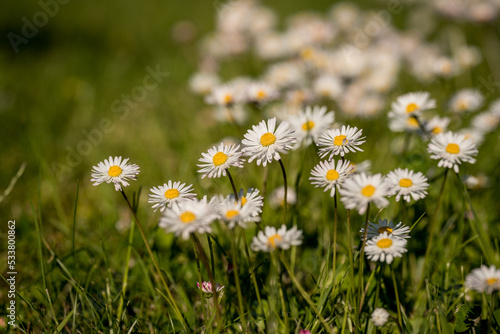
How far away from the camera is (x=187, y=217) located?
1022 mm

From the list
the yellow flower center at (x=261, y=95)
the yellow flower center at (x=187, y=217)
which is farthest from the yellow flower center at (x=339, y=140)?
the yellow flower center at (x=261, y=95)

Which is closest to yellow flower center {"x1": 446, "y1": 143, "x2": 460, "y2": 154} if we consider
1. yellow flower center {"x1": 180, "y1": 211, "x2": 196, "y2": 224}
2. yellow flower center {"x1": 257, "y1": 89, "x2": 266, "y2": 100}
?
yellow flower center {"x1": 180, "y1": 211, "x2": 196, "y2": 224}

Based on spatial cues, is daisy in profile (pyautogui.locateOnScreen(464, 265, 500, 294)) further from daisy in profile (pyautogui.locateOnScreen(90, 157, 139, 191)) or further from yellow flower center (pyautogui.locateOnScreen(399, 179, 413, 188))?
daisy in profile (pyautogui.locateOnScreen(90, 157, 139, 191))

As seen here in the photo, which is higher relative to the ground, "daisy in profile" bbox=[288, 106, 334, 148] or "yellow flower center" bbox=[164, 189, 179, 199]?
"daisy in profile" bbox=[288, 106, 334, 148]

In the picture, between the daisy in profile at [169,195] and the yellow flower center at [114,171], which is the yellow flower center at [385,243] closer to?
the daisy in profile at [169,195]

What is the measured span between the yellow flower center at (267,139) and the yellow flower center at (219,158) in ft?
0.39

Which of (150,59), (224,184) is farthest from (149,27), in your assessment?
(224,184)

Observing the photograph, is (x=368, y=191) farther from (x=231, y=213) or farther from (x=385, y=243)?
(x=231, y=213)

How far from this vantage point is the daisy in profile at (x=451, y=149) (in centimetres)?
120

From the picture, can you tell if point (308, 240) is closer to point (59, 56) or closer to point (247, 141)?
point (247, 141)

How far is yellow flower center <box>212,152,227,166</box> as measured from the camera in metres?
1.19
